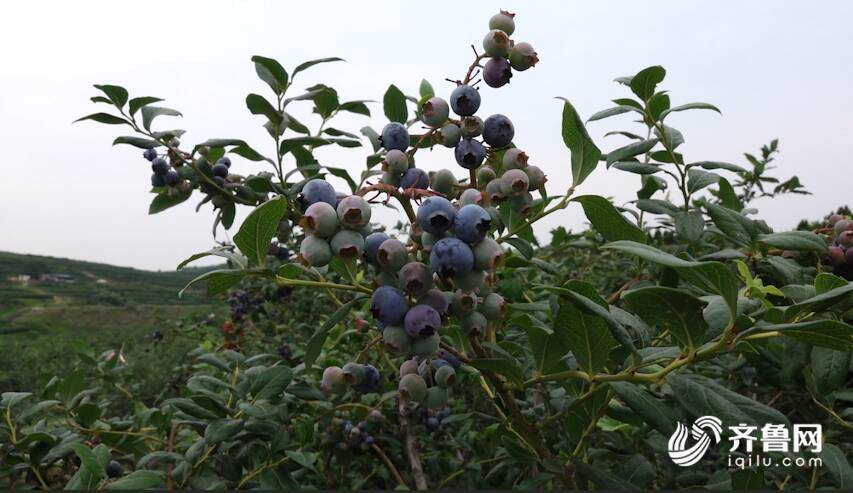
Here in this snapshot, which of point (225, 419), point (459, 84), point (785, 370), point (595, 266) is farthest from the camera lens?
point (595, 266)

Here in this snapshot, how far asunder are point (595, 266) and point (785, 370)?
206cm

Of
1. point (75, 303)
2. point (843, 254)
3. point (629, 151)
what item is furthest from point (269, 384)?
point (75, 303)

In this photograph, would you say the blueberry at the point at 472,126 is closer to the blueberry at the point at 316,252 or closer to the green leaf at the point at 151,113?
the blueberry at the point at 316,252

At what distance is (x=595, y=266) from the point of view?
3.24 metres

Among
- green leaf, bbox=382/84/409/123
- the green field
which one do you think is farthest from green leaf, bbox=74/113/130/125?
the green field

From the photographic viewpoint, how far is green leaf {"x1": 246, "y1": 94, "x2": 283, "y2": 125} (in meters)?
1.42

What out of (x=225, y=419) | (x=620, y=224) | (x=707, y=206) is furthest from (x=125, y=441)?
(x=707, y=206)

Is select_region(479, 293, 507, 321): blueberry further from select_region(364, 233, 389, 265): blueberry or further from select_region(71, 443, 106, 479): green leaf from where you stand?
select_region(71, 443, 106, 479): green leaf

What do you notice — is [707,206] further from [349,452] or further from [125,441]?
[125,441]

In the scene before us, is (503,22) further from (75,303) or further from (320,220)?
(75,303)

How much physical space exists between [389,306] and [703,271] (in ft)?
1.36

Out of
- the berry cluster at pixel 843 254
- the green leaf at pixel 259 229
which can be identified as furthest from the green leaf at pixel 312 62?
the berry cluster at pixel 843 254

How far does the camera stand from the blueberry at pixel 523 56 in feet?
3.56

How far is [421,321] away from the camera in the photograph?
83 cm
